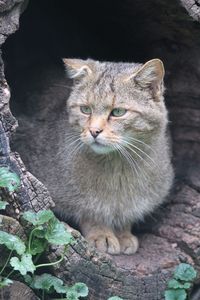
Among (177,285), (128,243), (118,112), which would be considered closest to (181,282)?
(177,285)

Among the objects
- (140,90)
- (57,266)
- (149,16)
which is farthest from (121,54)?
(57,266)

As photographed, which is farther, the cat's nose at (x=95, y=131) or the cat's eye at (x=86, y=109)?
the cat's eye at (x=86, y=109)

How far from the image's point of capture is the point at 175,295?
4375mm

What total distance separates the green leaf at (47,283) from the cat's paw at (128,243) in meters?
1.00

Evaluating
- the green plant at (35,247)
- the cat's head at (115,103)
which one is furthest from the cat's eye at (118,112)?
the green plant at (35,247)

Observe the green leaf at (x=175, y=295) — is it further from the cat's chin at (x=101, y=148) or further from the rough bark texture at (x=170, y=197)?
the cat's chin at (x=101, y=148)

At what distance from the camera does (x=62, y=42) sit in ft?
20.4

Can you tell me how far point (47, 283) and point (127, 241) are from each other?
3.84 ft

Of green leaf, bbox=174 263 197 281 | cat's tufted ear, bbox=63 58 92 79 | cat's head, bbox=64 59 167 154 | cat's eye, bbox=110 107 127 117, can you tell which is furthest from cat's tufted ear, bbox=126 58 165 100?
green leaf, bbox=174 263 197 281

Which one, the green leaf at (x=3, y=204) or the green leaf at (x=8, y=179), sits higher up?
the green leaf at (x=8, y=179)

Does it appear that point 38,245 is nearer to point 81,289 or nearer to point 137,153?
point 81,289

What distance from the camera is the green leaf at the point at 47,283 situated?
12.7ft

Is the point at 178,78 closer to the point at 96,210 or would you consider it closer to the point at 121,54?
the point at 121,54

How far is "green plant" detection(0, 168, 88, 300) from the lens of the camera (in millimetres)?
3666
